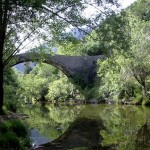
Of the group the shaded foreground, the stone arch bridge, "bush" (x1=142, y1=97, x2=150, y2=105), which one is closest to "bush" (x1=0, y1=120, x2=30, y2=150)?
the shaded foreground

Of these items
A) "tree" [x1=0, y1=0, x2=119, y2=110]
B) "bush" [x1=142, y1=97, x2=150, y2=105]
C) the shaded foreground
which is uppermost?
"tree" [x1=0, y1=0, x2=119, y2=110]

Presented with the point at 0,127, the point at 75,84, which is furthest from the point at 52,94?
the point at 0,127

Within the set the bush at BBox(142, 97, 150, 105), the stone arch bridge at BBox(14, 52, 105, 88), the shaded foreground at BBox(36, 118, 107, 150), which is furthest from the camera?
the stone arch bridge at BBox(14, 52, 105, 88)

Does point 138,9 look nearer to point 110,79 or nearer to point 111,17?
point 110,79

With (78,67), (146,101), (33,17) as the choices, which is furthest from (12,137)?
(78,67)

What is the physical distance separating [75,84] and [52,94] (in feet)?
12.5

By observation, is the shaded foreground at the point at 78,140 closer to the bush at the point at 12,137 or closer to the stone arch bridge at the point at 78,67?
the bush at the point at 12,137

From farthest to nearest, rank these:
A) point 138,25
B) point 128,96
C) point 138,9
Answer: point 138,9
point 128,96
point 138,25

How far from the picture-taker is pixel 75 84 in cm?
4666

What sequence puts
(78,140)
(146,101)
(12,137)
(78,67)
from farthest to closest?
(78,67) → (146,101) → (78,140) → (12,137)

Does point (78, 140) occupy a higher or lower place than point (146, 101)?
lower

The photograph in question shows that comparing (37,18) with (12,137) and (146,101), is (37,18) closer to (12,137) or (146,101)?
(12,137)

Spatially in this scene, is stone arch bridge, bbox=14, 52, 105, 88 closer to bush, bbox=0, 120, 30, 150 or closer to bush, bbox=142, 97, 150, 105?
bush, bbox=142, 97, 150, 105

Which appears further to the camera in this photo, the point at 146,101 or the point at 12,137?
the point at 146,101
